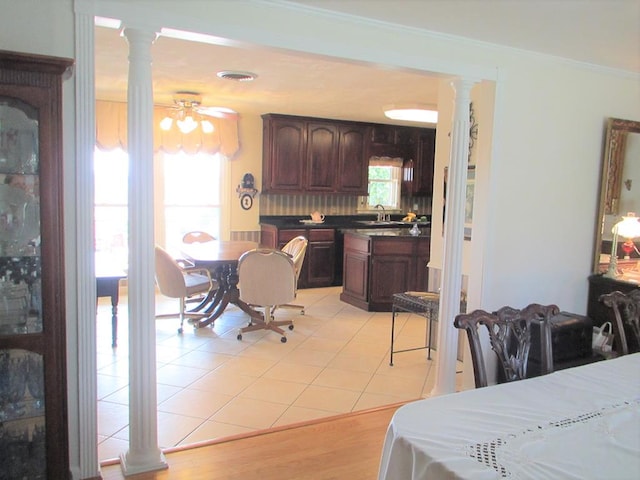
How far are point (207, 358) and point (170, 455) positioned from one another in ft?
5.15

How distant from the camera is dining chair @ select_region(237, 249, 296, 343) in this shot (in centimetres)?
461

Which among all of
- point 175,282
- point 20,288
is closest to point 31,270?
point 20,288

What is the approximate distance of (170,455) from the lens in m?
2.72

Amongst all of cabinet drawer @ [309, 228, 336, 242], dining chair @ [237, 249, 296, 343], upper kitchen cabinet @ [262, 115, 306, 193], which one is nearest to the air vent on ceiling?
dining chair @ [237, 249, 296, 343]

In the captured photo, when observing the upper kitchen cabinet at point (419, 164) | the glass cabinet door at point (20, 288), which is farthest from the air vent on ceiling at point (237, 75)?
the upper kitchen cabinet at point (419, 164)

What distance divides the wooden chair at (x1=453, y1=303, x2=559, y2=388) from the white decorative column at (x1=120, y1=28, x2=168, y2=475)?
4.81 ft

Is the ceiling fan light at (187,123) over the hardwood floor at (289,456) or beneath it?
over

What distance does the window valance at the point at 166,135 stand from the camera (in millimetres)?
5961

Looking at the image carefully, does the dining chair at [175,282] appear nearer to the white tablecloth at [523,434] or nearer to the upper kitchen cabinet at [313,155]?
the upper kitchen cabinet at [313,155]

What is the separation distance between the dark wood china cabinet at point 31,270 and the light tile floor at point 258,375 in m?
0.74

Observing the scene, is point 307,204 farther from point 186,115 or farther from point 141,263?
point 141,263

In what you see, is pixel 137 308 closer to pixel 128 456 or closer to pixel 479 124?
pixel 128 456

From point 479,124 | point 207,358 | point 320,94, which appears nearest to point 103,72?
point 320,94

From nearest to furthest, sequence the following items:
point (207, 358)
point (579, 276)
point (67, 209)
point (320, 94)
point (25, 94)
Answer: point (25, 94) → point (67, 209) → point (579, 276) → point (207, 358) → point (320, 94)
